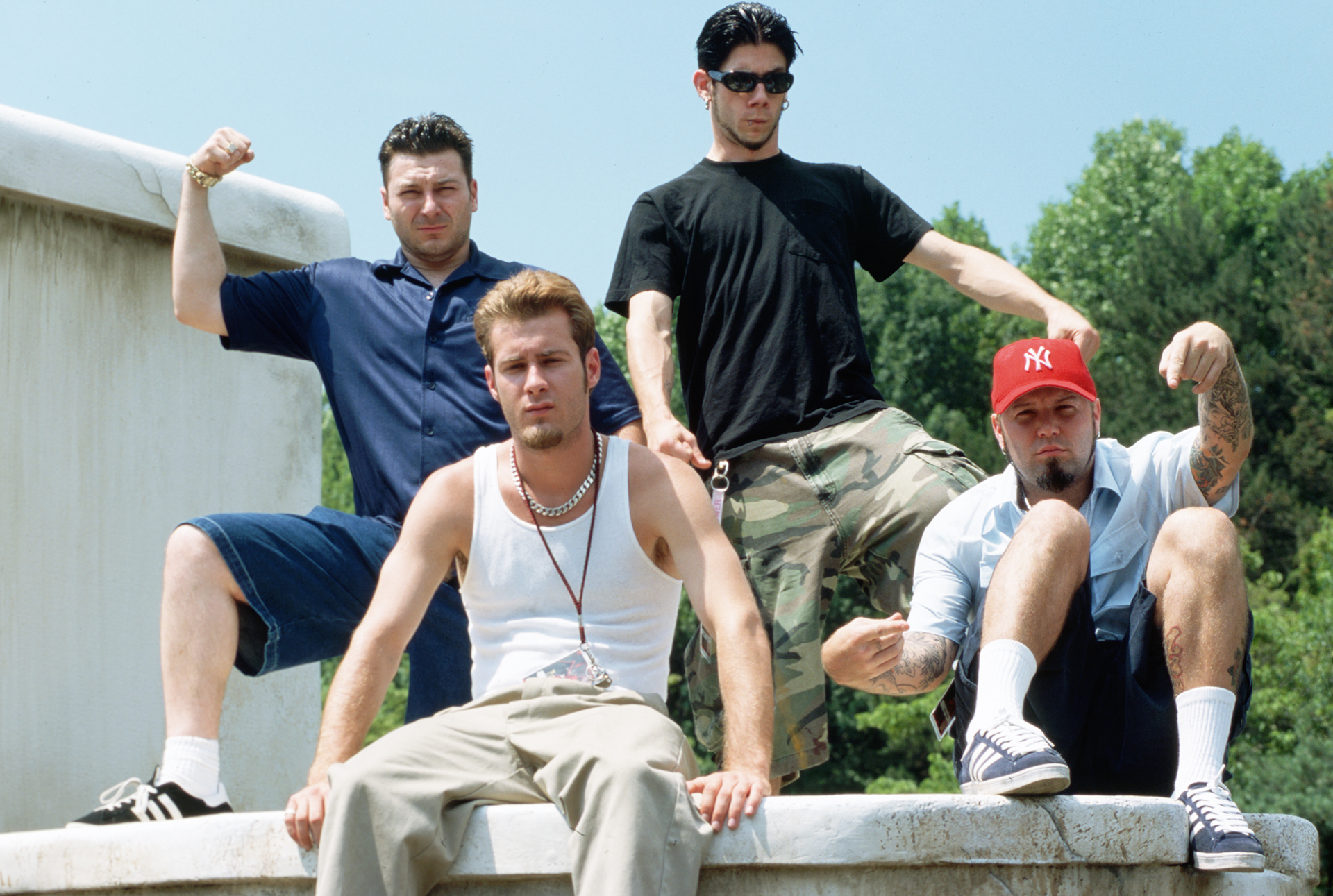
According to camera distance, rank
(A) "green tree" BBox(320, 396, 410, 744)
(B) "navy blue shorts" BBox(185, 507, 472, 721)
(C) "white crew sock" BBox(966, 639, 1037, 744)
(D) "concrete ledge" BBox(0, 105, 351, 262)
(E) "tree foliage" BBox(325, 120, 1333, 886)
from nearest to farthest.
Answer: (C) "white crew sock" BBox(966, 639, 1037, 744) → (B) "navy blue shorts" BBox(185, 507, 472, 721) → (D) "concrete ledge" BBox(0, 105, 351, 262) → (E) "tree foliage" BBox(325, 120, 1333, 886) → (A) "green tree" BBox(320, 396, 410, 744)

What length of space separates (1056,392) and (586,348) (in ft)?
3.92

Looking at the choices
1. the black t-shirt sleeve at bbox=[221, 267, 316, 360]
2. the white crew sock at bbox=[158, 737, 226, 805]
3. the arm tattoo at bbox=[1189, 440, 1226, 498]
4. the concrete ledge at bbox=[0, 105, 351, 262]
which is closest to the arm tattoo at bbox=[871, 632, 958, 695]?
the arm tattoo at bbox=[1189, 440, 1226, 498]

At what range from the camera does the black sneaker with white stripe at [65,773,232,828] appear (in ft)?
10.7

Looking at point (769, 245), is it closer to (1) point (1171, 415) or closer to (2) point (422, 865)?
(2) point (422, 865)

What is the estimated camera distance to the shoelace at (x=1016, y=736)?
2.96 metres

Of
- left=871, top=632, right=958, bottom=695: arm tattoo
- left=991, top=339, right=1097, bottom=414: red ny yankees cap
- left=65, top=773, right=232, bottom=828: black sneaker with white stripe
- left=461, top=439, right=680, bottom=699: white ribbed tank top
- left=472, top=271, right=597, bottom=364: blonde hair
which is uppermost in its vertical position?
left=472, top=271, right=597, bottom=364: blonde hair

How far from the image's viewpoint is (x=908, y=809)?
279 centimetres

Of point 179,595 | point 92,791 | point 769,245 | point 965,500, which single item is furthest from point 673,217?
A: point 92,791

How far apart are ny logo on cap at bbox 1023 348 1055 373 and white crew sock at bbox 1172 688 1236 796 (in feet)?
2.89

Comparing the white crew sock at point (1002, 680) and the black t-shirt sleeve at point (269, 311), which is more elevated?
the black t-shirt sleeve at point (269, 311)

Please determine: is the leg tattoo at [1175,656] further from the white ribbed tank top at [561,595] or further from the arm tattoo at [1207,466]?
the white ribbed tank top at [561,595]

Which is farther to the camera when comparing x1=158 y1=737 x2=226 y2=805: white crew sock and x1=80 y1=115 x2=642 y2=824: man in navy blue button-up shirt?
x1=80 y1=115 x2=642 y2=824: man in navy blue button-up shirt

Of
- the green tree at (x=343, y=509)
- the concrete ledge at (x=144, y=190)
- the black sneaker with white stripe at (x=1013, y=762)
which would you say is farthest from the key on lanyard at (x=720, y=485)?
the green tree at (x=343, y=509)

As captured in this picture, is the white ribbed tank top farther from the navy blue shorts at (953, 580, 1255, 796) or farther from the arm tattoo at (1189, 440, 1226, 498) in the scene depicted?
the arm tattoo at (1189, 440, 1226, 498)
